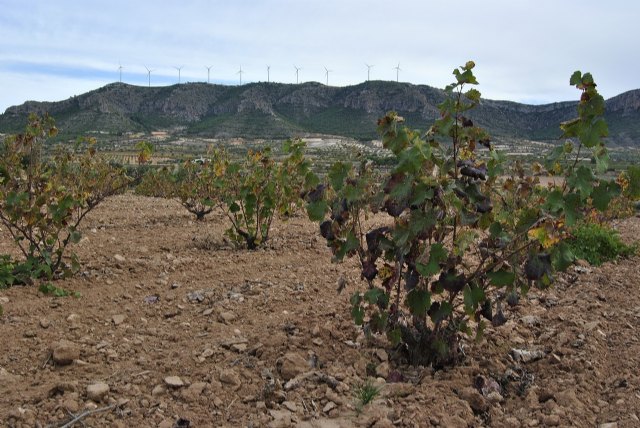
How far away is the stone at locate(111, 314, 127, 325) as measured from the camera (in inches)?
143

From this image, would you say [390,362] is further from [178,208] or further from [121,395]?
[178,208]

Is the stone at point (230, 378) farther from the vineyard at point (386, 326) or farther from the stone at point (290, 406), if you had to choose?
the stone at point (290, 406)

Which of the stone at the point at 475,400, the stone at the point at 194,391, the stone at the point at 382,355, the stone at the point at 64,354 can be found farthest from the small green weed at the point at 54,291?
the stone at the point at 475,400

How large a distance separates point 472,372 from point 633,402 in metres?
0.73

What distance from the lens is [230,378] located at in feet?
8.87

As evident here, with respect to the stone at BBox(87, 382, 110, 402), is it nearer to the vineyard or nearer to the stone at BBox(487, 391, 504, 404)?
the vineyard

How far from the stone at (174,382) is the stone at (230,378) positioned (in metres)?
0.20

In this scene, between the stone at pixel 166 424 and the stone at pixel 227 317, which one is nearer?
the stone at pixel 166 424

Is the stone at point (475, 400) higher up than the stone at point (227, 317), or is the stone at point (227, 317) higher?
the stone at point (227, 317)

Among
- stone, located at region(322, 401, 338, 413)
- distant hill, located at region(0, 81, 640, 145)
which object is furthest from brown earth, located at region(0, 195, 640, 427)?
distant hill, located at region(0, 81, 640, 145)

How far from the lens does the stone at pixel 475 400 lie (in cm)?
260

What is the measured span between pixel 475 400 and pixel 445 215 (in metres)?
0.88

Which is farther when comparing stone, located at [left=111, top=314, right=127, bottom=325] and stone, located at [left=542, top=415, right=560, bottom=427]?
stone, located at [left=111, top=314, right=127, bottom=325]

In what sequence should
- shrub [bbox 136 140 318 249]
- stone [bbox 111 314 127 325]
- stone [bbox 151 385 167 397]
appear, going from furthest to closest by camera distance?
shrub [bbox 136 140 318 249], stone [bbox 111 314 127 325], stone [bbox 151 385 167 397]
